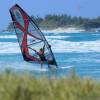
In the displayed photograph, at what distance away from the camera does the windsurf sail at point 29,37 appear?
Answer: 1042 inches

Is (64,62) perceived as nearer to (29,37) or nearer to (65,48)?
(29,37)

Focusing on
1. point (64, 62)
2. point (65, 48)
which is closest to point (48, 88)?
point (64, 62)

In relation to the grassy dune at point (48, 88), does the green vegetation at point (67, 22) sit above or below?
below

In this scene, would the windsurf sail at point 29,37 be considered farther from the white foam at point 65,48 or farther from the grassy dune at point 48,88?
the grassy dune at point 48,88

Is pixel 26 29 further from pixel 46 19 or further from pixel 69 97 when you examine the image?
pixel 46 19

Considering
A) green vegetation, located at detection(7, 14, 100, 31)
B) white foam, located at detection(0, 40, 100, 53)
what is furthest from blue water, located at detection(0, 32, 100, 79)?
green vegetation, located at detection(7, 14, 100, 31)

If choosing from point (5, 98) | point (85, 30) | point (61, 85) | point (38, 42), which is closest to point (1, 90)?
point (5, 98)

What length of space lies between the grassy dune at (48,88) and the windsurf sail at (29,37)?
68.8ft

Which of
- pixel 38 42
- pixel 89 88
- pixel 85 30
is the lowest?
pixel 85 30

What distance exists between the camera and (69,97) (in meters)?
4.39

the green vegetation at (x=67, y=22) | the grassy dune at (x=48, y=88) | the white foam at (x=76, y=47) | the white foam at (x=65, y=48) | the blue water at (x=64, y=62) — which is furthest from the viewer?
the green vegetation at (x=67, y=22)

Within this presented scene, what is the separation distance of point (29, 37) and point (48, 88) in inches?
924

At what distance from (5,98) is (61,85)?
18.9 inches

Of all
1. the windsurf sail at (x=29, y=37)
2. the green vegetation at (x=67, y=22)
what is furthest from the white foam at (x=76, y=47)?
the green vegetation at (x=67, y=22)
